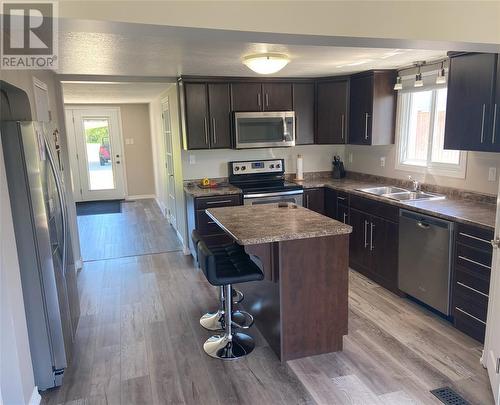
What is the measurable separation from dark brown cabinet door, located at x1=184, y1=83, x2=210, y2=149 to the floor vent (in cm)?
330

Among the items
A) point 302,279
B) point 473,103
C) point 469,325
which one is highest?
point 473,103

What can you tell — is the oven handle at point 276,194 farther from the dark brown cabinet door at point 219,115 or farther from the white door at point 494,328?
the white door at point 494,328

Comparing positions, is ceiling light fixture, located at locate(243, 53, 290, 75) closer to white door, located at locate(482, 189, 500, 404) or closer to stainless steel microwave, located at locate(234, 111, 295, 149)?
stainless steel microwave, located at locate(234, 111, 295, 149)

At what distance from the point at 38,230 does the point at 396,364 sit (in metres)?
2.40

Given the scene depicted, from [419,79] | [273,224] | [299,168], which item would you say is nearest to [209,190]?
[299,168]

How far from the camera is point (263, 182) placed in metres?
4.98

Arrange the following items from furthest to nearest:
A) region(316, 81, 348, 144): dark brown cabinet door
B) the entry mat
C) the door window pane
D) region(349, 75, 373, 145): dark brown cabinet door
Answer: the door window pane, the entry mat, region(316, 81, 348, 144): dark brown cabinet door, region(349, 75, 373, 145): dark brown cabinet door

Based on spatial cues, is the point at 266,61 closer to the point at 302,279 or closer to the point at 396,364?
the point at 302,279

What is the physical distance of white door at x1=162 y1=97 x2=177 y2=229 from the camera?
18.1 feet

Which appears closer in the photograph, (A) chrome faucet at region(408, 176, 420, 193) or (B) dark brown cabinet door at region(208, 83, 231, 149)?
(A) chrome faucet at region(408, 176, 420, 193)

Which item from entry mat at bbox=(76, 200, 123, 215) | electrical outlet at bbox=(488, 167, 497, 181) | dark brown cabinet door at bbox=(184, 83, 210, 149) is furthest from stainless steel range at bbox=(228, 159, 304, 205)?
entry mat at bbox=(76, 200, 123, 215)

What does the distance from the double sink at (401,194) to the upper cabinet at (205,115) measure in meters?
1.73

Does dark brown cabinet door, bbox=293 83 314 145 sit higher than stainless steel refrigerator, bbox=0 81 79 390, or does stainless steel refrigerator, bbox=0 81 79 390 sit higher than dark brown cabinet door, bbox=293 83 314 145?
dark brown cabinet door, bbox=293 83 314 145

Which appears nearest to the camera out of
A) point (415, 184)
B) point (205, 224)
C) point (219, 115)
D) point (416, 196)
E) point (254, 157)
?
point (416, 196)
